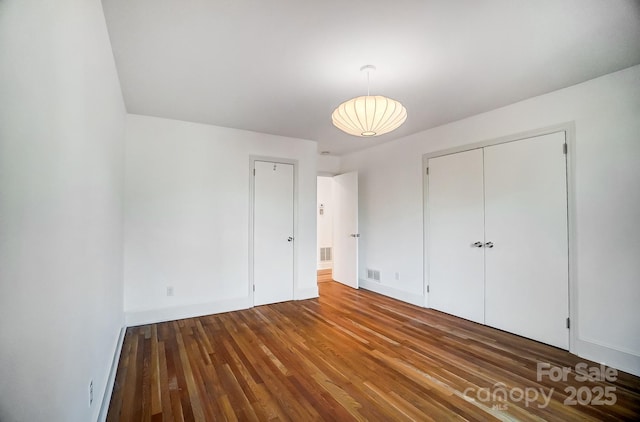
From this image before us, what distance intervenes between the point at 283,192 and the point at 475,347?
309cm

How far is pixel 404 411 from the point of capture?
181 cm

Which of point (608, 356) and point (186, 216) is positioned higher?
point (186, 216)

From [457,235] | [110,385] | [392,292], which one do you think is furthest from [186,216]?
[457,235]

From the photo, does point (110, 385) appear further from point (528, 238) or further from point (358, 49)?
point (528, 238)

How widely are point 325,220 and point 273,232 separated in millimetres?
2793

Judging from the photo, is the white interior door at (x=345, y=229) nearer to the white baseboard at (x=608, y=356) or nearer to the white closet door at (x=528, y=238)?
the white closet door at (x=528, y=238)

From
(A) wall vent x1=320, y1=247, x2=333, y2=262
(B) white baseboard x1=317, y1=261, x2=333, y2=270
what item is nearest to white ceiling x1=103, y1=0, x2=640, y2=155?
(A) wall vent x1=320, y1=247, x2=333, y2=262

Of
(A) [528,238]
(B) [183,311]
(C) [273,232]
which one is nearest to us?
(A) [528,238]

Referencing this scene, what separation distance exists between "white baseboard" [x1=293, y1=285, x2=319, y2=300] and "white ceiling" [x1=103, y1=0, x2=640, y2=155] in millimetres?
2743

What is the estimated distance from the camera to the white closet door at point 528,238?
270 cm

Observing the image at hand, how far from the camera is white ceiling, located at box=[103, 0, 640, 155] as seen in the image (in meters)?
1.65

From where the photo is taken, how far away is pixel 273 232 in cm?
418

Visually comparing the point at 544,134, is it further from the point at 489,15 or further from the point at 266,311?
the point at 266,311

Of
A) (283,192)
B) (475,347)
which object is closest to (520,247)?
(475,347)
